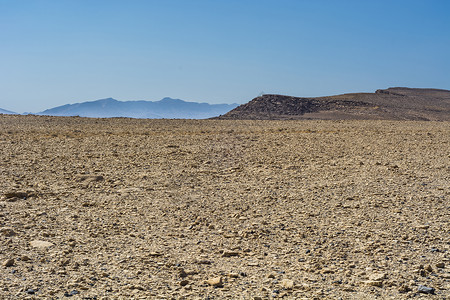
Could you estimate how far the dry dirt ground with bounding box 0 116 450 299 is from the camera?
13.7 feet

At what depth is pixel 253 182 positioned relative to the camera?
8.80m

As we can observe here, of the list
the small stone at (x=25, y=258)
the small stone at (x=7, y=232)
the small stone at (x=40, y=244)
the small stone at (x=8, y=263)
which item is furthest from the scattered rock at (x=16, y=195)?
the small stone at (x=8, y=263)

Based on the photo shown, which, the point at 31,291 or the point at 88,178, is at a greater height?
the point at 88,178

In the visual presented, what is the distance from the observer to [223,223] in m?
6.19

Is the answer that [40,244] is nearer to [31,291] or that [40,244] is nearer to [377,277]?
[31,291]

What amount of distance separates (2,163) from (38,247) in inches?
229

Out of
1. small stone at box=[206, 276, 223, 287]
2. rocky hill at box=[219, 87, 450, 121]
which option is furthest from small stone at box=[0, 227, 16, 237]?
rocky hill at box=[219, 87, 450, 121]

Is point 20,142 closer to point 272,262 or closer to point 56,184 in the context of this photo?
point 56,184

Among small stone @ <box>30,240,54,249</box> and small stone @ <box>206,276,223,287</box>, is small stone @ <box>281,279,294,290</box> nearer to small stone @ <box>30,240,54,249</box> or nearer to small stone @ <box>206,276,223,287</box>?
Result: small stone @ <box>206,276,223,287</box>

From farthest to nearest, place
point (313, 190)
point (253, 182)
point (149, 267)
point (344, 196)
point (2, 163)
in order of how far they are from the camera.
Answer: point (2, 163), point (253, 182), point (313, 190), point (344, 196), point (149, 267)

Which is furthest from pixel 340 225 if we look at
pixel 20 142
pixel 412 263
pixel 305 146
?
pixel 20 142

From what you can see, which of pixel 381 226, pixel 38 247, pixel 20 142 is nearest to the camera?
pixel 38 247

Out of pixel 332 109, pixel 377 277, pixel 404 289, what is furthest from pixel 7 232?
pixel 332 109

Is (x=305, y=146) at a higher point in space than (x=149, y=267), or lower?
higher
